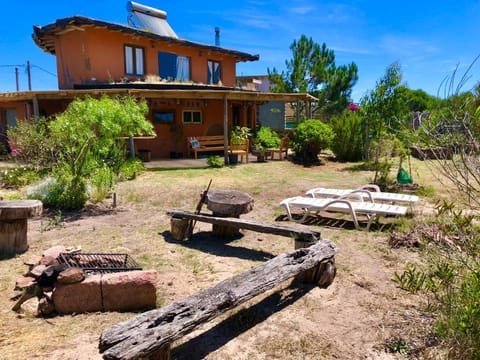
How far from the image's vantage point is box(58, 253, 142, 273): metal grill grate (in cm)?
418

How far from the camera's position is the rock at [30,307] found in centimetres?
366

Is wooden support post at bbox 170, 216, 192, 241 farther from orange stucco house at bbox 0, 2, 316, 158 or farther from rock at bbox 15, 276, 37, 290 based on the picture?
orange stucco house at bbox 0, 2, 316, 158

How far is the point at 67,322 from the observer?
3.55 meters

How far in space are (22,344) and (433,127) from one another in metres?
3.75

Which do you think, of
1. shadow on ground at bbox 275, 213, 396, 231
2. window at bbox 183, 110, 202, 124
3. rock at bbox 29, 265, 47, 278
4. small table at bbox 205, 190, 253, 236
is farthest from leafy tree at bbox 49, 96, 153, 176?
window at bbox 183, 110, 202, 124

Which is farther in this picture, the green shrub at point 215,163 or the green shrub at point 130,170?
the green shrub at point 215,163

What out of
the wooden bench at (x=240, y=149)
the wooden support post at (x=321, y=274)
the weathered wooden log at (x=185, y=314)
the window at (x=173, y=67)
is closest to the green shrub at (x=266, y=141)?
the wooden bench at (x=240, y=149)

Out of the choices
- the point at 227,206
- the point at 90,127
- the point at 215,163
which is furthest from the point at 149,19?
the point at 227,206

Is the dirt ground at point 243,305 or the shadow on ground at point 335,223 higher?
the shadow on ground at point 335,223

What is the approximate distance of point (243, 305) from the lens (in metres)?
3.93

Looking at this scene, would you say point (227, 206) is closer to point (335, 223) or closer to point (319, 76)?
point (335, 223)

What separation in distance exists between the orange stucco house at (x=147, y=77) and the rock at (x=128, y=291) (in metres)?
9.99

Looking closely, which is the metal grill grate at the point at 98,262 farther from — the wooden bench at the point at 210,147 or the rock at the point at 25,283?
the wooden bench at the point at 210,147

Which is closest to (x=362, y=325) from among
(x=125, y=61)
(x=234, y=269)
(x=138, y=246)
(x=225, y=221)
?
(x=234, y=269)
